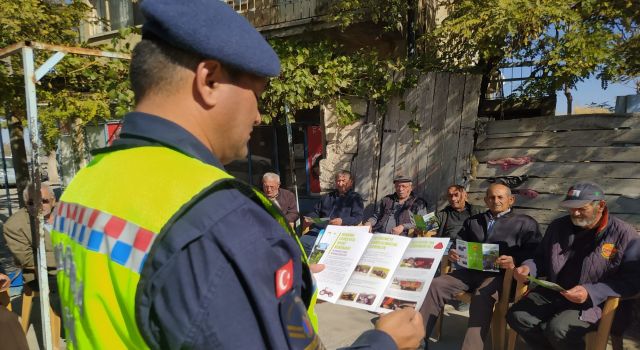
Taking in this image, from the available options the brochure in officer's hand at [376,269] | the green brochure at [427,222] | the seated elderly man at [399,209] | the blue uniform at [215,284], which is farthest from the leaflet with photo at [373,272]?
the seated elderly man at [399,209]

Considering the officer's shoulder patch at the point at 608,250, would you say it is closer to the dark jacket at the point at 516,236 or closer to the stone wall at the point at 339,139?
the dark jacket at the point at 516,236

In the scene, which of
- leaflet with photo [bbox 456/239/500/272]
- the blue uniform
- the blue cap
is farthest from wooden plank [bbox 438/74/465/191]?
the blue uniform

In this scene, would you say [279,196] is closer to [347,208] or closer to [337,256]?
[347,208]

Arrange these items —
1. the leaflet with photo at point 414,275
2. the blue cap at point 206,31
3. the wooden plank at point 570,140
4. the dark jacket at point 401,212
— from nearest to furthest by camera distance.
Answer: the blue cap at point 206,31
the leaflet with photo at point 414,275
the wooden plank at point 570,140
the dark jacket at point 401,212

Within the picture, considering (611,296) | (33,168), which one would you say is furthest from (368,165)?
(33,168)

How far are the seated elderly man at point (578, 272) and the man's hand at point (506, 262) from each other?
9 centimetres

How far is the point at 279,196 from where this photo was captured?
5637mm

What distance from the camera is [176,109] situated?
2.51 ft

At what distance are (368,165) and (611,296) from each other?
3.16m

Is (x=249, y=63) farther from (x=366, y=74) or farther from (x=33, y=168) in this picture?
(x=366, y=74)

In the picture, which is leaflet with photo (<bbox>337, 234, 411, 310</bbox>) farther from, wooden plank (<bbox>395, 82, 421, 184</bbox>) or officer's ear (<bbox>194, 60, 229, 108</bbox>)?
wooden plank (<bbox>395, 82, 421, 184</bbox>)

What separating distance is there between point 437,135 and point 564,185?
4.71ft

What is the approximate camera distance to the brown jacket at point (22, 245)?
3.89 meters

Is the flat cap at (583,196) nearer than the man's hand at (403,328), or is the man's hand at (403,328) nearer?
the man's hand at (403,328)
